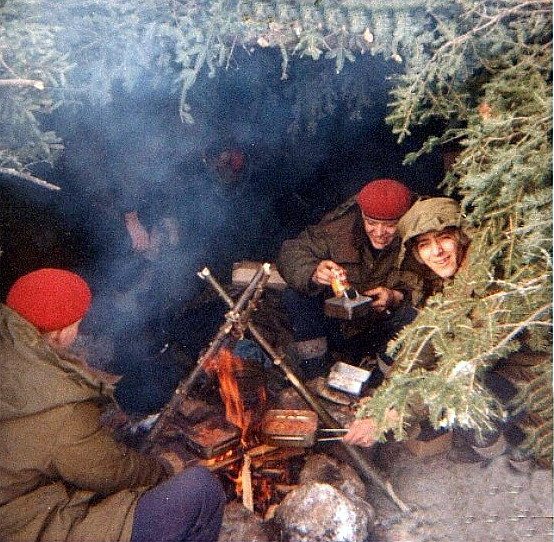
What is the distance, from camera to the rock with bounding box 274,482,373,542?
150 inches

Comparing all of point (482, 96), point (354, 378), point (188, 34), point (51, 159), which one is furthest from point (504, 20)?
point (354, 378)

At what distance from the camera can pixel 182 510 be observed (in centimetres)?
348

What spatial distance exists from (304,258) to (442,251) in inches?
86.3

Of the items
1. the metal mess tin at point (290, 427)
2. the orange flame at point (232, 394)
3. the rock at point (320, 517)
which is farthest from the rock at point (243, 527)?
the orange flame at point (232, 394)

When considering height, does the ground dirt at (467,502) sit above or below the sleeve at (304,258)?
below

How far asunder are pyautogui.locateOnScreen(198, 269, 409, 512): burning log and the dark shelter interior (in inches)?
78.2

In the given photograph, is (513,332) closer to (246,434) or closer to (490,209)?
(490,209)

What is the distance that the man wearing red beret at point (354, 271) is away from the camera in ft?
19.2

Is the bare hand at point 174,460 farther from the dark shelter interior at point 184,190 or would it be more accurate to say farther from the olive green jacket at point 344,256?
the olive green jacket at point 344,256

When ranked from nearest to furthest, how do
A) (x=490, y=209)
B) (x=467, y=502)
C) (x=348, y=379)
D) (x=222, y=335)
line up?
(x=490, y=209), (x=467, y=502), (x=222, y=335), (x=348, y=379)

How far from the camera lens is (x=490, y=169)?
323 centimetres

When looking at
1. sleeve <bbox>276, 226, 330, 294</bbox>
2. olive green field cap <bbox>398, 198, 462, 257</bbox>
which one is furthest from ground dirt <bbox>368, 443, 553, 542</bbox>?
sleeve <bbox>276, 226, 330, 294</bbox>

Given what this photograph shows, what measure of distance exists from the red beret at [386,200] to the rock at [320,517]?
295 centimetres

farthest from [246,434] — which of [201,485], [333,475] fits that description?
[201,485]
